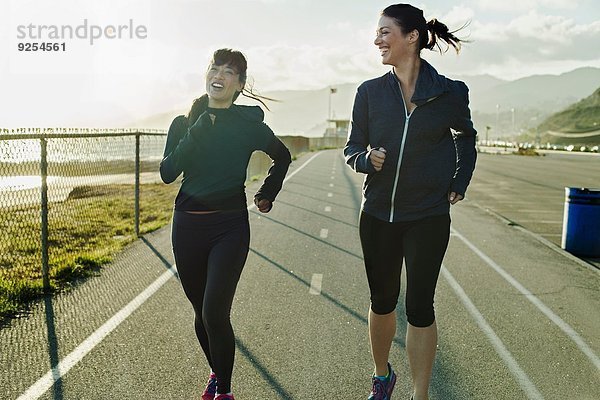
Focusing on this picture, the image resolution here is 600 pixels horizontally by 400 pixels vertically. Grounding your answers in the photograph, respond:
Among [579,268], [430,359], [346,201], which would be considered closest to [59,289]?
[430,359]

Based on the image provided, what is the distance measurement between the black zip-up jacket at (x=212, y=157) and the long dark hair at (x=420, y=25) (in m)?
0.96

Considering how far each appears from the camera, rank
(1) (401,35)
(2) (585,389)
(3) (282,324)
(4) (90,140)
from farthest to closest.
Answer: (4) (90,140)
(3) (282,324)
(2) (585,389)
(1) (401,35)

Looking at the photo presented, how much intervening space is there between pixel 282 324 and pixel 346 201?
11.4 meters

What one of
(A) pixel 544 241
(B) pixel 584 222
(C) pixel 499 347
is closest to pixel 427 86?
(C) pixel 499 347

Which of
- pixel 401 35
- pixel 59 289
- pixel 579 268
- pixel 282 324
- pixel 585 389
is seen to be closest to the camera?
pixel 401 35

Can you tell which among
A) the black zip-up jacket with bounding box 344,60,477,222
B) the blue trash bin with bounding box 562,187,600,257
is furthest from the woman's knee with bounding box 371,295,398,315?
the blue trash bin with bounding box 562,187,600,257

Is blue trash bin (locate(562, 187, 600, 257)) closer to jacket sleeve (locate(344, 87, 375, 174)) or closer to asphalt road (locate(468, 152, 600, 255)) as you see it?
asphalt road (locate(468, 152, 600, 255))

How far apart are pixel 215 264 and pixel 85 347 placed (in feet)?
6.33

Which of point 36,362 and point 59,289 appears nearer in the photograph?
point 36,362

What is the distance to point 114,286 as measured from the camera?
276 inches

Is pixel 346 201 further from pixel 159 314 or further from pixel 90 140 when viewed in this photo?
pixel 159 314

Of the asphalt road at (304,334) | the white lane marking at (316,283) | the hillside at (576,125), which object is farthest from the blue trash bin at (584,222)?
the hillside at (576,125)

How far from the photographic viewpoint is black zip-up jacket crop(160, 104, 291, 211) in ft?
11.5

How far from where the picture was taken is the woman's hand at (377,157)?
3362 mm
